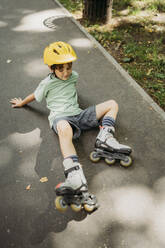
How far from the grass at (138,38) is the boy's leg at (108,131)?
1.00 metres

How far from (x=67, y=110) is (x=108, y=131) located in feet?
1.90

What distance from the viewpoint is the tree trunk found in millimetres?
5141

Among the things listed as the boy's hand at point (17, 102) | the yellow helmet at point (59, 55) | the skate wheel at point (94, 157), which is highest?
the yellow helmet at point (59, 55)

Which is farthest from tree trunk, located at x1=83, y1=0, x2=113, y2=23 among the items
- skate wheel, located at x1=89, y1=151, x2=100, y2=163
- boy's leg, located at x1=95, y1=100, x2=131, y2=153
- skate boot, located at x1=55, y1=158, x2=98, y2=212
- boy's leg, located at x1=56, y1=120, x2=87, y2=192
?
skate boot, located at x1=55, y1=158, x2=98, y2=212

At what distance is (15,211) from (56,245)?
1.84 feet

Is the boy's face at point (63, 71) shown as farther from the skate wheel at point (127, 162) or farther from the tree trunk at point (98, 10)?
the tree trunk at point (98, 10)

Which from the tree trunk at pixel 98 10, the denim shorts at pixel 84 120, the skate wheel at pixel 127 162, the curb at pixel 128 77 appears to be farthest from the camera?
the tree trunk at pixel 98 10

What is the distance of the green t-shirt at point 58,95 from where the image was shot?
116 inches

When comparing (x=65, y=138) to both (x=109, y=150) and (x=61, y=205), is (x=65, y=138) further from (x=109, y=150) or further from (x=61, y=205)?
(x=61, y=205)

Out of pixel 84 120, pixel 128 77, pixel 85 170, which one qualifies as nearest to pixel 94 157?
pixel 85 170

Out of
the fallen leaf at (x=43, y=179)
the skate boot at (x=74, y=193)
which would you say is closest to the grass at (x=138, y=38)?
the skate boot at (x=74, y=193)

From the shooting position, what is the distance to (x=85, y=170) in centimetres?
279

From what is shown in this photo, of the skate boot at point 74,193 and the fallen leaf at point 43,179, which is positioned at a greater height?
the skate boot at point 74,193

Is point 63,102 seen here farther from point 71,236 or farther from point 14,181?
point 71,236
